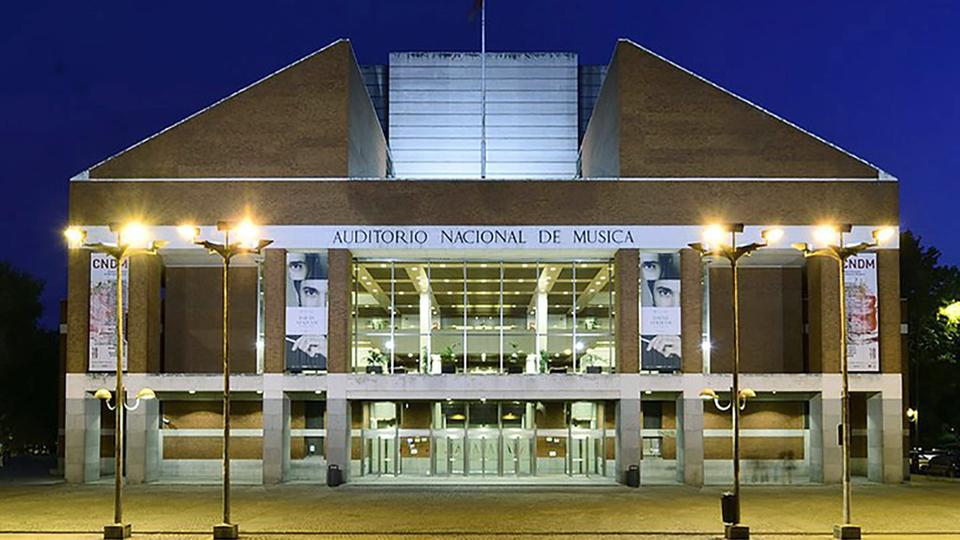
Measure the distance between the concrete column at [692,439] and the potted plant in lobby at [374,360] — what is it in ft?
41.3

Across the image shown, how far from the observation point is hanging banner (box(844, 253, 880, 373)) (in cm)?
4922

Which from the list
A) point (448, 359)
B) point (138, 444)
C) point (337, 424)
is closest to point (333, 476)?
point (337, 424)

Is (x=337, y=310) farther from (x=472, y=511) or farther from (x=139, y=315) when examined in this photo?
(x=472, y=511)

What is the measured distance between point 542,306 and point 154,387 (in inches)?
647

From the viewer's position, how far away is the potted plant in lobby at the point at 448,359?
50375mm

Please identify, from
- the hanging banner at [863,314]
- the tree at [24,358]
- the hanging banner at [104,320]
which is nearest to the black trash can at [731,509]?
Answer: the hanging banner at [863,314]

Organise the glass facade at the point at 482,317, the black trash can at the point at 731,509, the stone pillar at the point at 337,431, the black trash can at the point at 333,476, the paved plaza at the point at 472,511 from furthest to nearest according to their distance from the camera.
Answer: the glass facade at the point at 482,317
the stone pillar at the point at 337,431
the black trash can at the point at 333,476
the paved plaza at the point at 472,511
the black trash can at the point at 731,509

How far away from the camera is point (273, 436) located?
48.8 m

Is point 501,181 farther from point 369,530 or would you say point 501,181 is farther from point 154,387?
point 369,530

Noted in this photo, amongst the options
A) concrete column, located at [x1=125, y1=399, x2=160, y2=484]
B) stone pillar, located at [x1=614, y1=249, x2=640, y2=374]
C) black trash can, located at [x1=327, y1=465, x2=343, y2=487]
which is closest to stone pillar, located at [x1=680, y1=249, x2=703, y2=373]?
stone pillar, located at [x1=614, y1=249, x2=640, y2=374]

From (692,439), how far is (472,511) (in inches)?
576

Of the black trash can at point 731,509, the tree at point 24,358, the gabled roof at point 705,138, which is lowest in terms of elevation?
the black trash can at point 731,509

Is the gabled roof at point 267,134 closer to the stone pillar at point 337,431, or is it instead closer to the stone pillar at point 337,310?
the stone pillar at point 337,310

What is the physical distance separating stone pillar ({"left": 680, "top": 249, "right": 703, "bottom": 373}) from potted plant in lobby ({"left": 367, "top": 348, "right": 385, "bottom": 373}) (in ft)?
40.9
